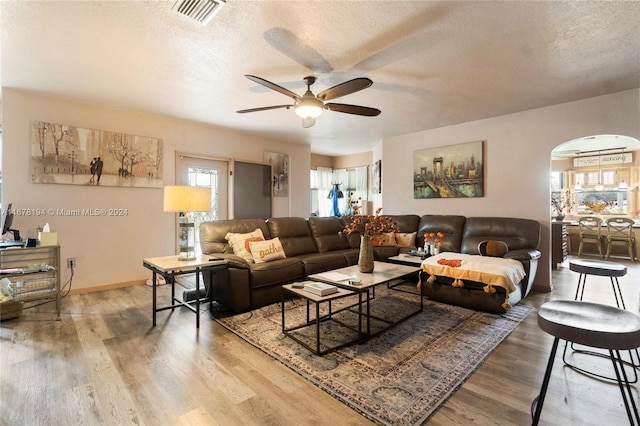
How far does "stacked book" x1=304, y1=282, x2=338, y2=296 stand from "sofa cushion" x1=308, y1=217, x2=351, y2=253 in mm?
1982

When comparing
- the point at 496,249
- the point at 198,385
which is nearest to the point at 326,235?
the point at 496,249

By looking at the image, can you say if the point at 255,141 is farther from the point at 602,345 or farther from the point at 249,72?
the point at 602,345

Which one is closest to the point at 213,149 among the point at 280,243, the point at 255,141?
the point at 255,141

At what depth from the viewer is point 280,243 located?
392cm

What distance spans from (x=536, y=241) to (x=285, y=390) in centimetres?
380

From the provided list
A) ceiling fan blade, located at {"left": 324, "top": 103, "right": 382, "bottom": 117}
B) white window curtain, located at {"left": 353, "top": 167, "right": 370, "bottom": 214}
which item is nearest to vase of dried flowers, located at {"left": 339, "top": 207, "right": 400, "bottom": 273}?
ceiling fan blade, located at {"left": 324, "top": 103, "right": 382, "bottom": 117}

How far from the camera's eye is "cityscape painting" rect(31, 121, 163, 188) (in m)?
3.64

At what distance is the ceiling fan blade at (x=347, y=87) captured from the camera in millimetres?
2377

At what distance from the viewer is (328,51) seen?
2604 mm

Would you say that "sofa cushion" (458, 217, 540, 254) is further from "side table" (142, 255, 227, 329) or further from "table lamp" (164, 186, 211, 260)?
"table lamp" (164, 186, 211, 260)

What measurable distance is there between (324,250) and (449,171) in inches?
101

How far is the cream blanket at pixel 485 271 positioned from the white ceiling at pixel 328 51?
79.5 inches

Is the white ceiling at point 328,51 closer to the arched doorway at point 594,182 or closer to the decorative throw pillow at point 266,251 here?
the decorative throw pillow at point 266,251

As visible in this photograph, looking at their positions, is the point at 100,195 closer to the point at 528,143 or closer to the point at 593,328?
the point at 593,328
